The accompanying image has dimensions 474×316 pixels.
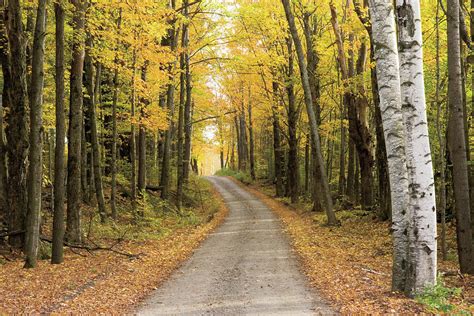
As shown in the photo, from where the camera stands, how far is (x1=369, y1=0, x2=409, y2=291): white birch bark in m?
6.34

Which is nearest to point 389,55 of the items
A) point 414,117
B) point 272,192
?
point 414,117

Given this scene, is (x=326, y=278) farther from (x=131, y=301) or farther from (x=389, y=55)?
(x=389, y=55)

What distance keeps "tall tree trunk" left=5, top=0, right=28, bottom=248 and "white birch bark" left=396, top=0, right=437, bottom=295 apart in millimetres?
9290

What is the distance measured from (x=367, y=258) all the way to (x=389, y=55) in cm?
581

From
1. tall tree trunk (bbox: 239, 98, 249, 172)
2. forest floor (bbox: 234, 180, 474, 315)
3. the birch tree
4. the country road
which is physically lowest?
the country road

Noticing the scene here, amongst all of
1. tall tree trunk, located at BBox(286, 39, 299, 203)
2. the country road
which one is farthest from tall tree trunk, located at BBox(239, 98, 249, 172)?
the country road

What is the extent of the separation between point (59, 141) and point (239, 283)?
5047 millimetres

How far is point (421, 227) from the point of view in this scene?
19.7ft

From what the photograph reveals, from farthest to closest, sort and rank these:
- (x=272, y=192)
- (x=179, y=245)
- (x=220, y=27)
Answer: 1. (x=272, y=192)
2. (x=220, y=27)
3. (x=179, y=245)

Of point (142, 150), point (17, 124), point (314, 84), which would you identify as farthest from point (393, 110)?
point (314, 84)

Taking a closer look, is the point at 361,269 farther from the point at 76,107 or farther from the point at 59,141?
Result: the point at 76,107

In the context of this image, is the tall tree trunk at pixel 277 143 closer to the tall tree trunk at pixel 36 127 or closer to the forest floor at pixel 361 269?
the forest floor at pixel 361 269

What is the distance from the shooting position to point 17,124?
1092cm

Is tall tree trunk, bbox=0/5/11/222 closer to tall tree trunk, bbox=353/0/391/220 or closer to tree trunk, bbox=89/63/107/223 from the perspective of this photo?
tree trunk, bbox=89/63/107/223
